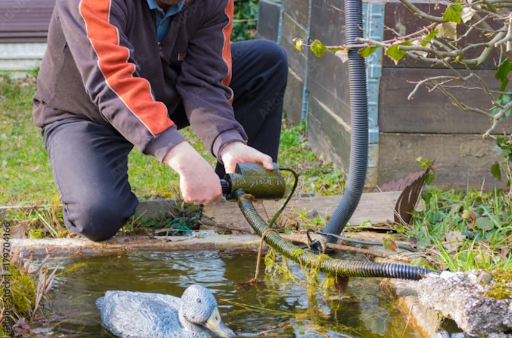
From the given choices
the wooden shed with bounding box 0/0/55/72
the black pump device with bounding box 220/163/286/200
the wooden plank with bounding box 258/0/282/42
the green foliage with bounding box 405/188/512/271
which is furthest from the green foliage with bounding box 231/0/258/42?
the black pump device with bounding box 220/163/286/200

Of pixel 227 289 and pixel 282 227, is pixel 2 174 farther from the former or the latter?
pixel 227 289

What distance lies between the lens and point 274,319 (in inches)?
87.0

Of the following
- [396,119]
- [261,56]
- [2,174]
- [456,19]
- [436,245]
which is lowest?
[2,174]

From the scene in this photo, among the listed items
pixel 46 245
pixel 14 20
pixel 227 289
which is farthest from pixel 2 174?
pixel 14 20

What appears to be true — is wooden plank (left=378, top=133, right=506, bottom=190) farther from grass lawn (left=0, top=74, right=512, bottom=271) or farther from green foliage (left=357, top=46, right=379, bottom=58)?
green foliage (left=357, top=46, right=379, bottom=58)

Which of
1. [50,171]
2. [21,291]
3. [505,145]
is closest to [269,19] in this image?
[50,171]

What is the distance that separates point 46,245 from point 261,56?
1436 mm

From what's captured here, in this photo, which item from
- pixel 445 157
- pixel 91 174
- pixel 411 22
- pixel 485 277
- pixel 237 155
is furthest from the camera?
pixel 445 157

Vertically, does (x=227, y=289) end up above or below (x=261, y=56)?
below

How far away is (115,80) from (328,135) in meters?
2.33

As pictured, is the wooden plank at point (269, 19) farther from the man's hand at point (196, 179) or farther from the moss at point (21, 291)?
the moss at point (21, 291)

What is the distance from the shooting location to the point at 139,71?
278 centimetres

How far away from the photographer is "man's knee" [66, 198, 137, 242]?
270cm

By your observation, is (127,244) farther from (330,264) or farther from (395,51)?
(395,51)
